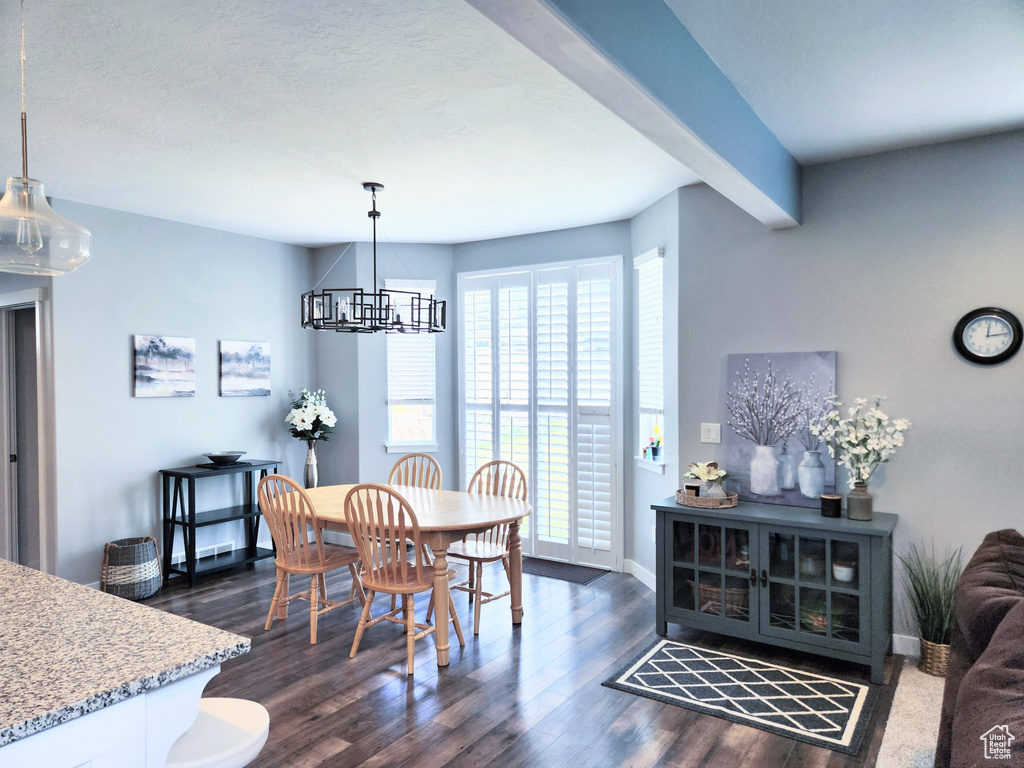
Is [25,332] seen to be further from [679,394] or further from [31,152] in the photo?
[679,394]

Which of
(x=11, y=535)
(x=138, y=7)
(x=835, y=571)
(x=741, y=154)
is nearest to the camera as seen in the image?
(x=138, y=7)

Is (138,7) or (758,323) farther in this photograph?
(758,323)

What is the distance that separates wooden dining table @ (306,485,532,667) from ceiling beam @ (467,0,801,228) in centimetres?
203

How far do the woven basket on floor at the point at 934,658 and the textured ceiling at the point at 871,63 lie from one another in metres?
2.46

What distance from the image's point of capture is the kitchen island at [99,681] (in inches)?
44.1

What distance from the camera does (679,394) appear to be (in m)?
4.17

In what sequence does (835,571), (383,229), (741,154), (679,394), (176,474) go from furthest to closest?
(383,229)
(176,474)
(679,394)
(835,571)
(741,154)

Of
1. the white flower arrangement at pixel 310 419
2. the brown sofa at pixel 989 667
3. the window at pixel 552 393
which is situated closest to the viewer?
the brown sofa at pixel 989 667

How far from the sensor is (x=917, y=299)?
3.43 meters

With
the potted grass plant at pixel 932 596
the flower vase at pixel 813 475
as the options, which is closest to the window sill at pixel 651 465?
the flower vase at pixel 813 475

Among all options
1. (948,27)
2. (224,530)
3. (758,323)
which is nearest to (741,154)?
(948,27)

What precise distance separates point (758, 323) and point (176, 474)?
3.97 metres

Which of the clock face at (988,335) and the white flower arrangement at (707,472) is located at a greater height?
the clock face at (988,335)

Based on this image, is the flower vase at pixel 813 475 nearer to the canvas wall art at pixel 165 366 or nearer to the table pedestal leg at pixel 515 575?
the table pedestal leg at pixel 515 575
